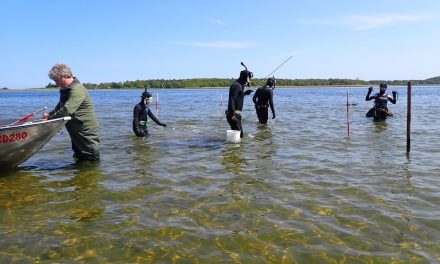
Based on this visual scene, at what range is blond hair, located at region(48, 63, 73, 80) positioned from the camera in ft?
26.8

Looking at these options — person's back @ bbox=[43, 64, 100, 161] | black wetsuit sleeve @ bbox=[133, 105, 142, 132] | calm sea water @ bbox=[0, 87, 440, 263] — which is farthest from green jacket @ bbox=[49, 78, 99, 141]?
black wetsuit sleeve @ bbox=[133, 105, 142, 132]

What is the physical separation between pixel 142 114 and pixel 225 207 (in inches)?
292

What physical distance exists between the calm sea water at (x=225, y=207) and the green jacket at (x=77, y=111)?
96 cm

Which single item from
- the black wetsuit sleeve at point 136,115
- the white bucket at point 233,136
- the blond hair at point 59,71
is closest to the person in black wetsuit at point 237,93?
the white bucket at point 233,136

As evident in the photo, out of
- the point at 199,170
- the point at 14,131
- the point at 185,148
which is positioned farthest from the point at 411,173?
the point at 14,131

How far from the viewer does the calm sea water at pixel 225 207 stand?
499 cm

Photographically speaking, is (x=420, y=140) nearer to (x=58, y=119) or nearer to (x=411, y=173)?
(x=411, y=173)

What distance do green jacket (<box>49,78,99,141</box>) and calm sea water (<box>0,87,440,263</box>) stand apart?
0.96 metres

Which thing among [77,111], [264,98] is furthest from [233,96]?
[264,98]

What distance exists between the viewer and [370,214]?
6.20 metres

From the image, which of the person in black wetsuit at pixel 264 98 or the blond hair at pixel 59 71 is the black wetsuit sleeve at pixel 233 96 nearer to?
the person in black wetsuit at pixel 264 98

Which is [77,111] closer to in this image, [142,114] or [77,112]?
[77,112]

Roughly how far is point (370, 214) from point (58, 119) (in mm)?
6103

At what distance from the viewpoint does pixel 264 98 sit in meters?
17.1
